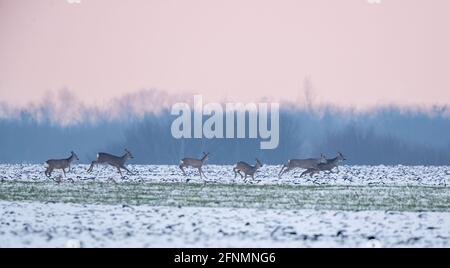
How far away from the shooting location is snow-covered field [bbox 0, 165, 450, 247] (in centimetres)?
1379

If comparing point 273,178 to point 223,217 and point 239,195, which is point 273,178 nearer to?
point 239,195

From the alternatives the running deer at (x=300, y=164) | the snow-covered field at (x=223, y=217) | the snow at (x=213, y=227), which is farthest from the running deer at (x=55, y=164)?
the snow at (x=213, y=227)

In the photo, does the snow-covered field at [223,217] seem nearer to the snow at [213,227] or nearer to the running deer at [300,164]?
the snow at [213,227]

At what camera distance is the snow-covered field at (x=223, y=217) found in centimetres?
1379

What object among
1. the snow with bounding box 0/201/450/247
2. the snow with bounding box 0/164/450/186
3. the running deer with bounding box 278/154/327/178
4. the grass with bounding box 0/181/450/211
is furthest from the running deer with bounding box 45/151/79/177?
the snow with bounding box 0/201/450/247

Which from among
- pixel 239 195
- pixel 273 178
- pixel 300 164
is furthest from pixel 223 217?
pixel 300 164

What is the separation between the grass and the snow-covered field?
0.03 metres

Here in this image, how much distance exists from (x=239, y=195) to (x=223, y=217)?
697 cm

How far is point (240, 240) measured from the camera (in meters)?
13.8

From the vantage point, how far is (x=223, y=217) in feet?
56.4

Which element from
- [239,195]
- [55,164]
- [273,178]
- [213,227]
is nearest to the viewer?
[213,227]

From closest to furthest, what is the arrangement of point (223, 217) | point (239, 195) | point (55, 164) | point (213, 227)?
point (213, 227) → point (223, 217) → point (239, 195) → point (55, 164)

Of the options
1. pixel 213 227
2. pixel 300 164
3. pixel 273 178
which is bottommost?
pixel 213 227
